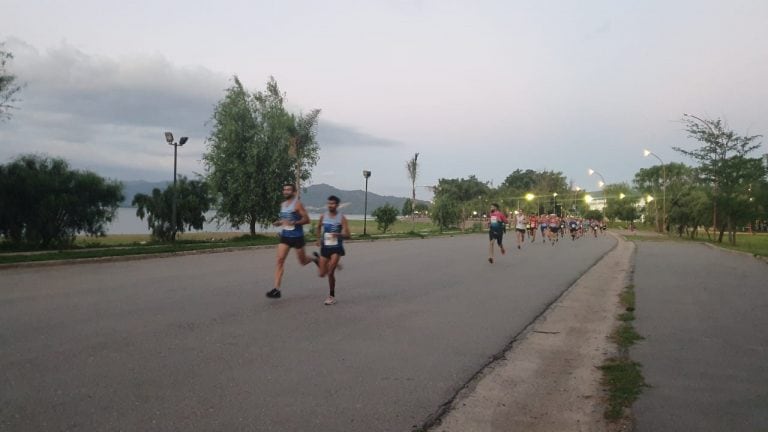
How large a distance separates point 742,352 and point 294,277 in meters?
8.49

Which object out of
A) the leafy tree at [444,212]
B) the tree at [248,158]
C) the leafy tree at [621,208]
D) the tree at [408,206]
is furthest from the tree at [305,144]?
the leafy tree at [621,208]

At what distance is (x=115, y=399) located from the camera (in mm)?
4254

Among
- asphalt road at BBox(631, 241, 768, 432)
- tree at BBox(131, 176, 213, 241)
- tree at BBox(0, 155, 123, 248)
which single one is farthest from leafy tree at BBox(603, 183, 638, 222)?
asphalt road at BBox(631, 241, 768, 432)

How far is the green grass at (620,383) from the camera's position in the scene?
4281 millimetres

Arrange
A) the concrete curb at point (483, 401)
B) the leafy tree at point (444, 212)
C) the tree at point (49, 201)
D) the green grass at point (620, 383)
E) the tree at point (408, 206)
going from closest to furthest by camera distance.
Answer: the concrete curb at point (483, 401), the green grass at point (620, 383), the tree at point (49, 201), the leafy tree at point (444, 212), the tree at point (408, 206)

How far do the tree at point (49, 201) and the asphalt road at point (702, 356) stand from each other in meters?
19.1

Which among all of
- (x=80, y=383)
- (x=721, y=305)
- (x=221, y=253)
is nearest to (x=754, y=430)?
(x=80, y=383)

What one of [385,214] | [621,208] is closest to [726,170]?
[385,214]

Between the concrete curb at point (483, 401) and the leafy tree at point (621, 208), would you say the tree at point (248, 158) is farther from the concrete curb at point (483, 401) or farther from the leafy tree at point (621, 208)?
the leafy tree at point (621, 208)

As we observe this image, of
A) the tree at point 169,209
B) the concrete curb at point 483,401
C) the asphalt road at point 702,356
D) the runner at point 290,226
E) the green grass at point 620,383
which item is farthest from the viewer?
the tree at point 169,209

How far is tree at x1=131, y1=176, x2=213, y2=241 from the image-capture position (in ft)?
86.4

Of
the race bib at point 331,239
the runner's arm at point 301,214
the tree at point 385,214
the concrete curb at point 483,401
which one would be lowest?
the concrete curb at point 483,401

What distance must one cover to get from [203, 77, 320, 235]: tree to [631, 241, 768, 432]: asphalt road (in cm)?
2215

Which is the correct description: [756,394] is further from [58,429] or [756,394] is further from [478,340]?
[58,429]
